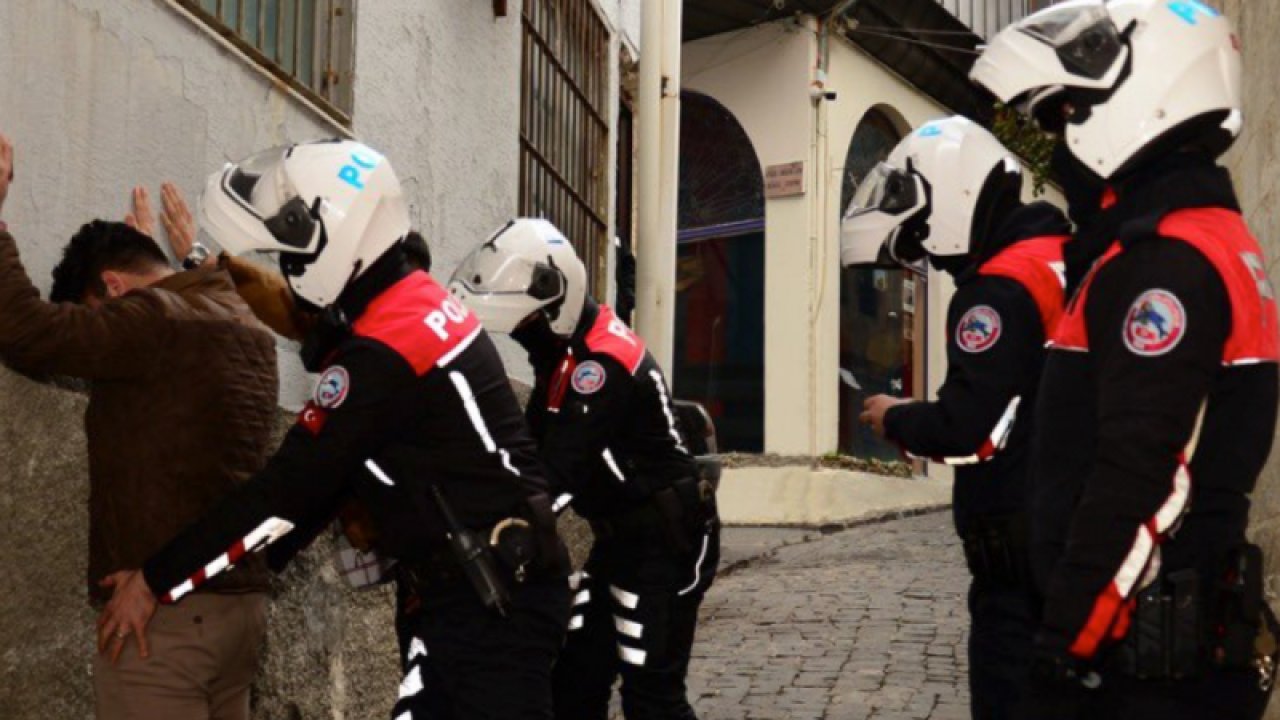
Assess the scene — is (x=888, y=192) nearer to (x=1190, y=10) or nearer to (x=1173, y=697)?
(x=1190, y=10)

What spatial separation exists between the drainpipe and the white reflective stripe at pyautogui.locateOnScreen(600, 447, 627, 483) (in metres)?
5.15

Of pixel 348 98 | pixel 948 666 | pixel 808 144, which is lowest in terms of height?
pixel 948 666

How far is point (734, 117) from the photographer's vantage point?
17250 millimetres

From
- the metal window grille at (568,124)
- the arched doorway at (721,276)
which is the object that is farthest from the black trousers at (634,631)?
the arched doorway at (721,276)

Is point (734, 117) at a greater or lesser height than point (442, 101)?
greater

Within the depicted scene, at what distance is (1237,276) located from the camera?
9.15 ft

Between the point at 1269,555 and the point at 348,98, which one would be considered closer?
the point at 1269,555

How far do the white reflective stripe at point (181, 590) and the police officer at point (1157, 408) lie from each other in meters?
1.83

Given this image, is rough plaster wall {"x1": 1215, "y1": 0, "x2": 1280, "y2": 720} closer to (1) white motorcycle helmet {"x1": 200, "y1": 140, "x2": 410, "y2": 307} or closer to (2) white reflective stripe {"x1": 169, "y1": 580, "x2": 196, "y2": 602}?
(1) white motorcycle helmet {"x1": 200, "y1": 140, "x2": 410, "y2": 307}

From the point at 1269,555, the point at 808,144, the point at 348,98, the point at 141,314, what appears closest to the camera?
the point at 141,314

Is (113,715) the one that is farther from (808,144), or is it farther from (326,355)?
(808,144)

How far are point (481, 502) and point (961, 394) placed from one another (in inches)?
44.2

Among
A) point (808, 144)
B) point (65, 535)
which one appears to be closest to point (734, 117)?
point (808, 144)

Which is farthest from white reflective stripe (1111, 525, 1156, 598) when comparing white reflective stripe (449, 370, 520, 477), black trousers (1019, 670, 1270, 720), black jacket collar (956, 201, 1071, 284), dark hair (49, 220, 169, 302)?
dark hair (49, 220, 169, 302)
